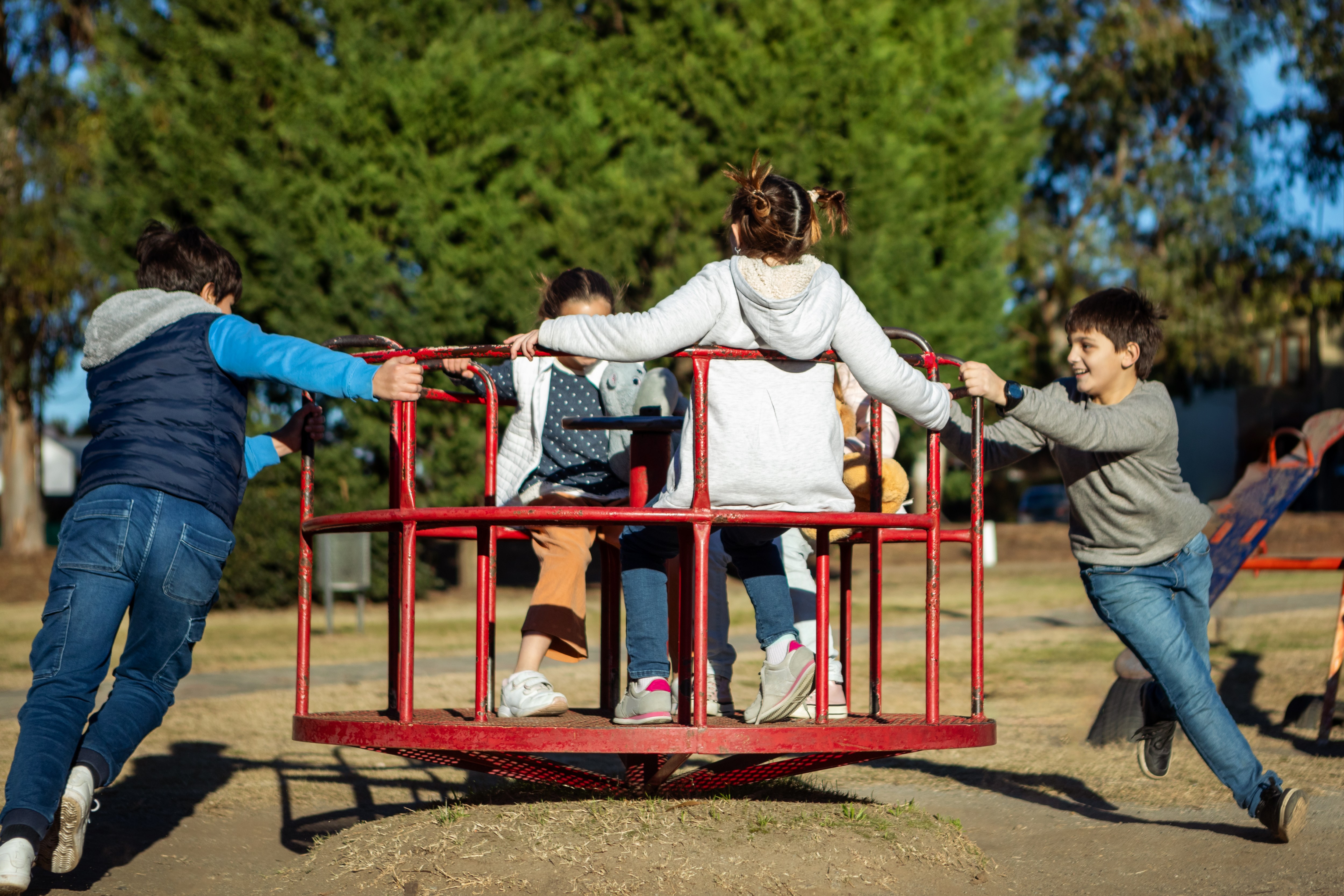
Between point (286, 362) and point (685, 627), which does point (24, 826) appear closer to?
point (286, 362)

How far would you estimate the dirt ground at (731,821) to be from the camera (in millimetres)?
3691

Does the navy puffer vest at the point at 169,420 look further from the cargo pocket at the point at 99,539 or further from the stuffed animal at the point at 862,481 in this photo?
the stuffed animal at the point at 862,481

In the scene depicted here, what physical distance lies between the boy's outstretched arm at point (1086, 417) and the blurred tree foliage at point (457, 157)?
11328 millimetres

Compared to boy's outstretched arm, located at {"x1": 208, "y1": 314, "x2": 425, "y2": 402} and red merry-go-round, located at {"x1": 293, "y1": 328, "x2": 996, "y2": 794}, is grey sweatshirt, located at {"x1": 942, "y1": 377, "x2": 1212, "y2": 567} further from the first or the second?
boy's outstretched arm, located at {"x1": 208, "y1": 314, "x2": 425, "y2": 402}

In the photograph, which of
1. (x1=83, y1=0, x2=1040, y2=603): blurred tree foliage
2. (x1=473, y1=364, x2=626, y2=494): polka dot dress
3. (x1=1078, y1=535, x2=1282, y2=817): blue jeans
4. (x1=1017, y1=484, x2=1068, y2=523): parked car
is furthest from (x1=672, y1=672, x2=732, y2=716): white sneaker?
(x1=1017, y1=484, x2=1068, y2=523): parked car

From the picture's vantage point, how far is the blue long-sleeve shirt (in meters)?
3.34

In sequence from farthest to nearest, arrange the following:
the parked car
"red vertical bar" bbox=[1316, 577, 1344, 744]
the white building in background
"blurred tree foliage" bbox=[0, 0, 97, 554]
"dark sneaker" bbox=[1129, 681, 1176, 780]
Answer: the white building in background, the parked car, "blurred tree foliage" bbox=[0, 0, 97, 554], "red vertical bar" bbox=[1316, 577, 1344, 744], "dark sneaker" bbox=[1129, 681, 1176, 780]

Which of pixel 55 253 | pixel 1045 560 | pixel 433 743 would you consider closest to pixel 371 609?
pixel 55 253

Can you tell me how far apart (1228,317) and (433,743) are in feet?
97.1

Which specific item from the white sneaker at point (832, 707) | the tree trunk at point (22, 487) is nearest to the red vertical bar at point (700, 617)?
the white sneaker at point (832, 707)

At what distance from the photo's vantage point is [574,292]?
447 centimetres

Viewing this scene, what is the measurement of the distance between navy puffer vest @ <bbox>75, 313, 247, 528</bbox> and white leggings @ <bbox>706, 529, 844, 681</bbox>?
1.39m

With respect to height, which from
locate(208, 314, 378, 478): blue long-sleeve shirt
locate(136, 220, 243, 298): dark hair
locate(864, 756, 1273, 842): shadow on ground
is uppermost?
locate(136, 220, 243, 298): dark hair

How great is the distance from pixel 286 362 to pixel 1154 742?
326cm
